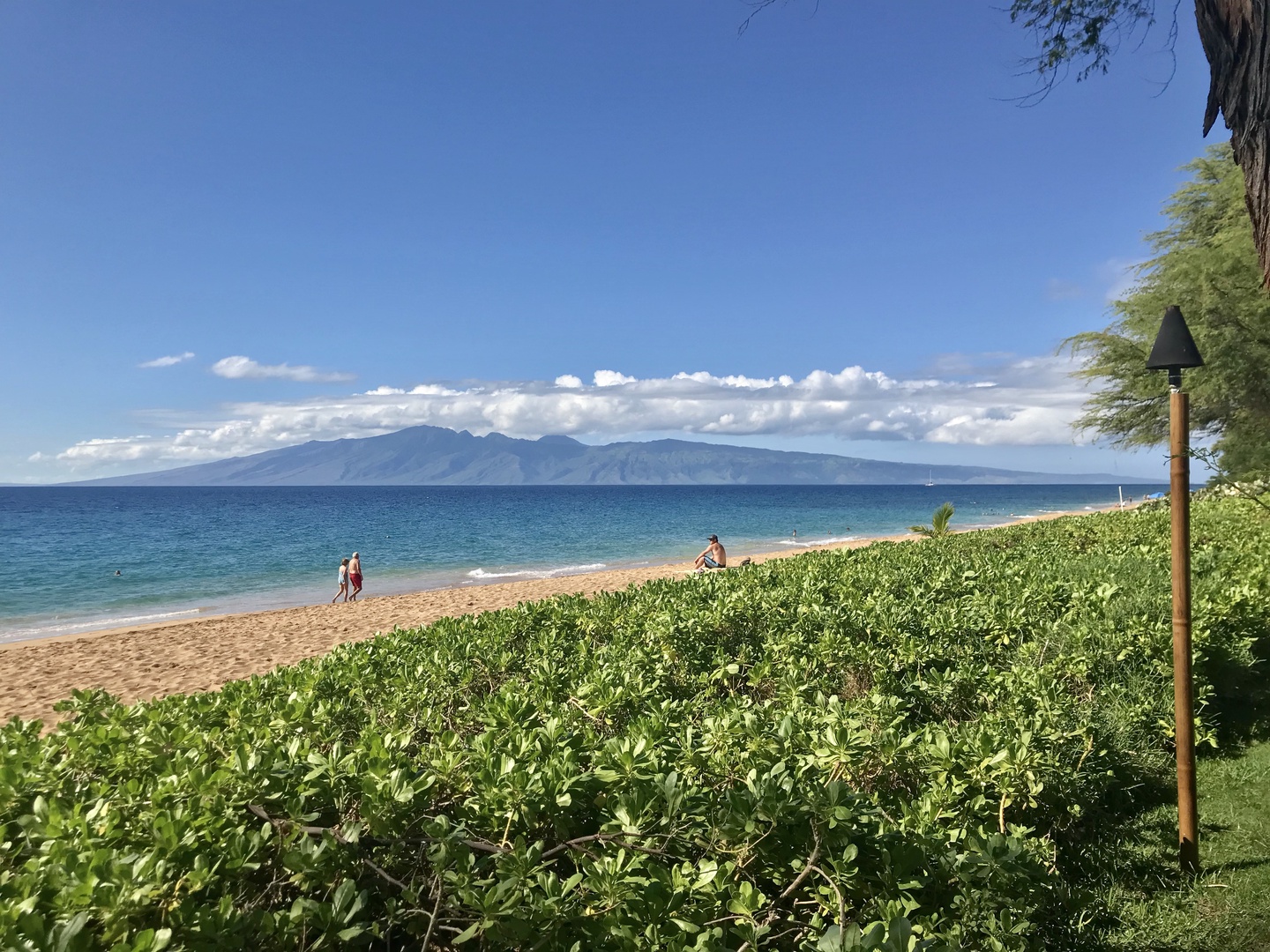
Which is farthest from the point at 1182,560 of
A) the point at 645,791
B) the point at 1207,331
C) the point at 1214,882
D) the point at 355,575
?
the point at 355,575

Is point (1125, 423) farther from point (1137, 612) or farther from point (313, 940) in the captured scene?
point (313, 940)

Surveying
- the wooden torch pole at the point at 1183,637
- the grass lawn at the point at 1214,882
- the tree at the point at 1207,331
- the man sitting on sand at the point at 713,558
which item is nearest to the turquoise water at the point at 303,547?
the man sitting on sand at the point at 713,558

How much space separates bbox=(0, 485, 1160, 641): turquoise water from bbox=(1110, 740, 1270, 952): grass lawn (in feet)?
83.6

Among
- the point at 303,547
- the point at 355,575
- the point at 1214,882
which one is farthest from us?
the point at 303,547

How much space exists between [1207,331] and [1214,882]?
1551 cm

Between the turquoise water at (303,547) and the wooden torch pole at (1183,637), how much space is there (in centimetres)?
2568

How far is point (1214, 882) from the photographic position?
3830 millimetres

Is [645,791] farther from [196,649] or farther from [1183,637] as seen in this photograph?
[196,649]

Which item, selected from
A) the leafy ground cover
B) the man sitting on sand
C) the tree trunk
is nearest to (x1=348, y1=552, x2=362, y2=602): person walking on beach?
the man sitting on sand

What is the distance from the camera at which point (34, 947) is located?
1443mm

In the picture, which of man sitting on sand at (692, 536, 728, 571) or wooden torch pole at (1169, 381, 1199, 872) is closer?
wooden torch pole at (1169, 381, 1199, 872)

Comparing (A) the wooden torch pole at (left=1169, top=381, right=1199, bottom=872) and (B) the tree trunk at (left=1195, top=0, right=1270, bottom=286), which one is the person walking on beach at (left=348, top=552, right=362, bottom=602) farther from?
(B) the tree trunk at (left=1195, top=0, right=1270, bottom=286)

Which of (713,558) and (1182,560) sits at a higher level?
(1182,560)

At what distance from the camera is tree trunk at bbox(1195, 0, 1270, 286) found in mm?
3189
